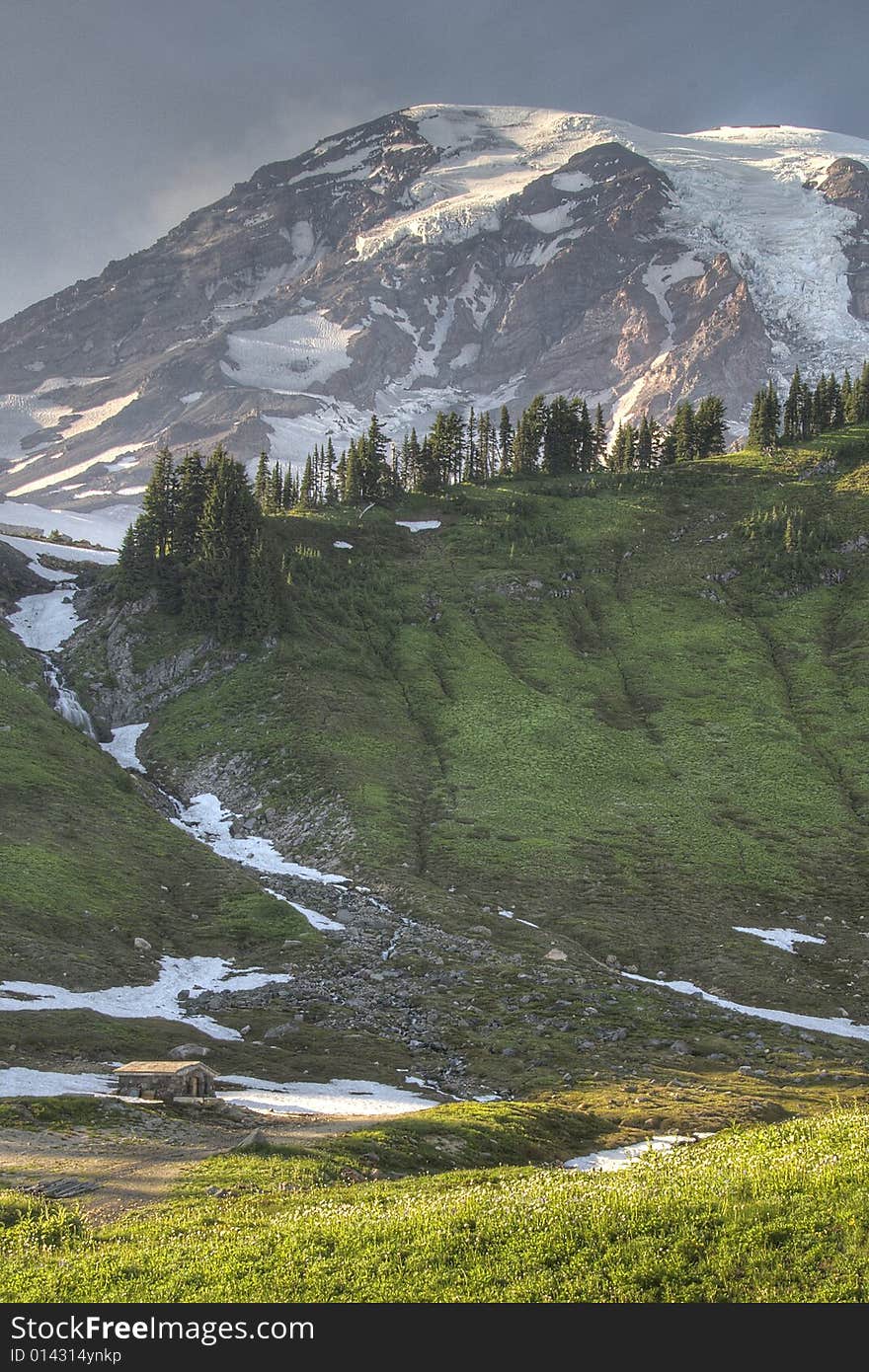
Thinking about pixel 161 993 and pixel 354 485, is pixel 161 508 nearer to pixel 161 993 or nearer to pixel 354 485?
pixel 354 485

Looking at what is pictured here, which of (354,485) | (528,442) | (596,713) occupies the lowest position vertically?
(596,713)

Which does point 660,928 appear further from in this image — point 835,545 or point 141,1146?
point 835,545

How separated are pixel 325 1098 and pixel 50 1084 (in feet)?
31.0

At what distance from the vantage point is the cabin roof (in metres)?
32.1

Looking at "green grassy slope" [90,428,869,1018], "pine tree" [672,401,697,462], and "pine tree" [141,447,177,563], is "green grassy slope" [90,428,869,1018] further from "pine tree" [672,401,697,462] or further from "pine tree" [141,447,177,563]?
"pine tree" [672,401,697,462]

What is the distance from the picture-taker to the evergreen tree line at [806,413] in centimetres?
18512

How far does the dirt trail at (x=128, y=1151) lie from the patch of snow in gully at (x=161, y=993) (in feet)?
47.8

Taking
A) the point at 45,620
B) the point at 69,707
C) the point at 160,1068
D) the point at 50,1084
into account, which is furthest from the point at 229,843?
the point at 45,620

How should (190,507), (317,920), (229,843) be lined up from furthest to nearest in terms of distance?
(190,507) < (229,843) < (317,920)

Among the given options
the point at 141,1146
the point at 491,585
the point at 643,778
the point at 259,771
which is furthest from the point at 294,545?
the point at 141,1146

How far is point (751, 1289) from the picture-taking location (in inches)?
484

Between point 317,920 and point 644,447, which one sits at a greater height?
point 644,447

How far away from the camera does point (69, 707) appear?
97.9 metres

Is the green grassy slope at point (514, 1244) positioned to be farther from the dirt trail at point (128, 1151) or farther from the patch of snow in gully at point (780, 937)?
the patch of snow in gully at point (780, 937)
